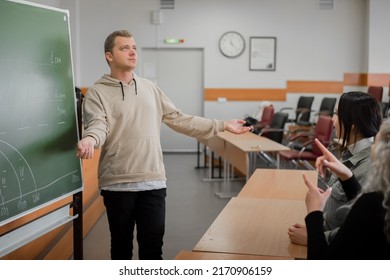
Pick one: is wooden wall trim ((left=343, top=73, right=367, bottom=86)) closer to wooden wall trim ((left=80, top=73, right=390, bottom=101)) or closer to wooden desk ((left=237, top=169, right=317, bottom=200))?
wooden wall trim ((left=80, top=73, right=390, bottom=101))

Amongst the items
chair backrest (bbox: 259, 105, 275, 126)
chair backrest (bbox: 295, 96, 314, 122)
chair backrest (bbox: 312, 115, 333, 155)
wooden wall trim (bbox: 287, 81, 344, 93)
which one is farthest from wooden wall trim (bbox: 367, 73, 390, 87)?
chair backrest (bbox: 312, 115, 333, 155)

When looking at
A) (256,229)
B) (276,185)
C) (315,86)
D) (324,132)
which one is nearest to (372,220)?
(256,229)

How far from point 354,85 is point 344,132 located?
8598mm

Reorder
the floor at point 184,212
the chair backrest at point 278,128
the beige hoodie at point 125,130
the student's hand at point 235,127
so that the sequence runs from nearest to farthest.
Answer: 1. the beige hoodie at point 125,130
2. the student's hand at point 235,127
3. the floor at point 184,212
4. the chair backrest at point 278,128

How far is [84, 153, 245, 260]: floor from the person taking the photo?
13.7ft

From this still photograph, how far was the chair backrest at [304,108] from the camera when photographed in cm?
952

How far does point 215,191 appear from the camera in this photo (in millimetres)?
6438

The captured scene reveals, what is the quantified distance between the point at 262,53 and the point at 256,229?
8.27 m

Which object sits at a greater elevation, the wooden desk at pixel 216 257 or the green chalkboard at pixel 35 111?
the green chalkboard at pixel 35 111

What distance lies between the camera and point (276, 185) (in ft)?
10.9

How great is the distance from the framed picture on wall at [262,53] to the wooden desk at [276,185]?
22.2 feet

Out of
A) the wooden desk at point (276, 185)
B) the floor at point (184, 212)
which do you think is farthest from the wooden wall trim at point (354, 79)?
the wooden desk at point (276, 185)

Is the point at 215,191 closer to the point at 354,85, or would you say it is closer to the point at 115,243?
A: the point at 115,243

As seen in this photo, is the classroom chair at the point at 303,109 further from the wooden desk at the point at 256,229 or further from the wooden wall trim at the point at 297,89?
the wooden desk at the point at 256,229
